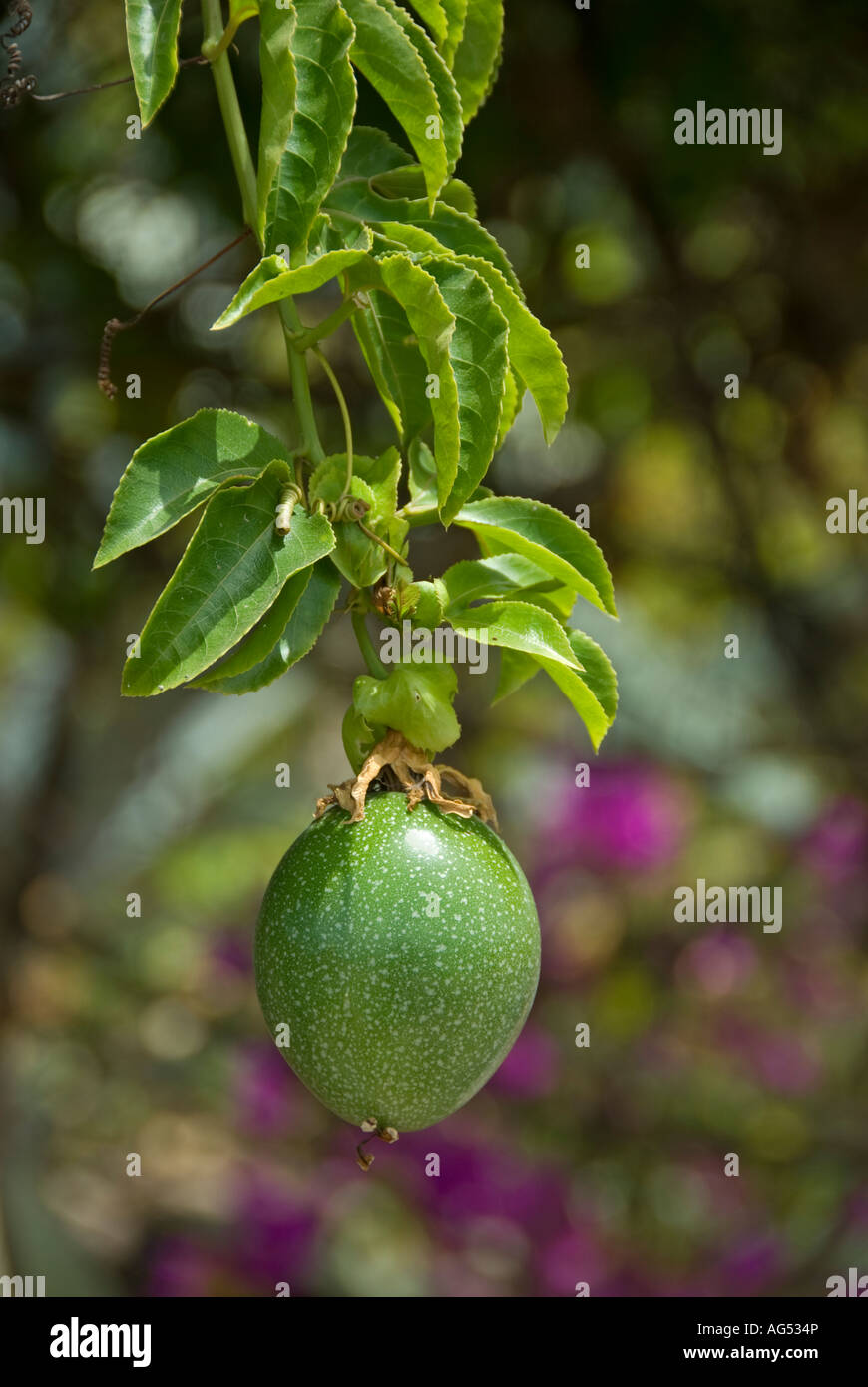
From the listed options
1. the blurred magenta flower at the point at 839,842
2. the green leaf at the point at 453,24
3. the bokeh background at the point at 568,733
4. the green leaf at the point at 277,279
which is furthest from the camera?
the blurred magenta flower at the point at 839,842

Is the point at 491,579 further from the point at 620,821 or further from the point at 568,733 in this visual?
the point at 568,733

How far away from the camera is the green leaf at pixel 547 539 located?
2.41ft

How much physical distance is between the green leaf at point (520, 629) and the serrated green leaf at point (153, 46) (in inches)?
12.0

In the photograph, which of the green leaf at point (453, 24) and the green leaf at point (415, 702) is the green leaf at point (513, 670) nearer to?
the green leaf at point (415, 702)

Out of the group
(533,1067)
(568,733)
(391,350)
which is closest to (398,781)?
(391,350)

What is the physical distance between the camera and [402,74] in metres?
0.71

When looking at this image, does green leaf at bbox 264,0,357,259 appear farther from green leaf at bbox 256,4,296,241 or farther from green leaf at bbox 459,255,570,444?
green leaf at bbox 459,255,570,444

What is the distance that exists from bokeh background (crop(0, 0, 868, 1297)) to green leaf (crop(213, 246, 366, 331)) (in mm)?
1096

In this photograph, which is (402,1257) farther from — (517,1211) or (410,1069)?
(410,1069)

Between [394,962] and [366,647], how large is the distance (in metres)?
0.17

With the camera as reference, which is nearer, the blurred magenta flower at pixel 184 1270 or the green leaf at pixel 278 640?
the green leaf at pixel 278 640

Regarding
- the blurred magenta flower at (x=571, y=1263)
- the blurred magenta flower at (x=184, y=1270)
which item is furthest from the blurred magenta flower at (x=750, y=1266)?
the blurred magenta flower at (x=184, y=1270)

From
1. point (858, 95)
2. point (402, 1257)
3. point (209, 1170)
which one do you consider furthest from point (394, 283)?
point (209, 1170)

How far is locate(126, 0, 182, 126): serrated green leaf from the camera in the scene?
0.66 meters
